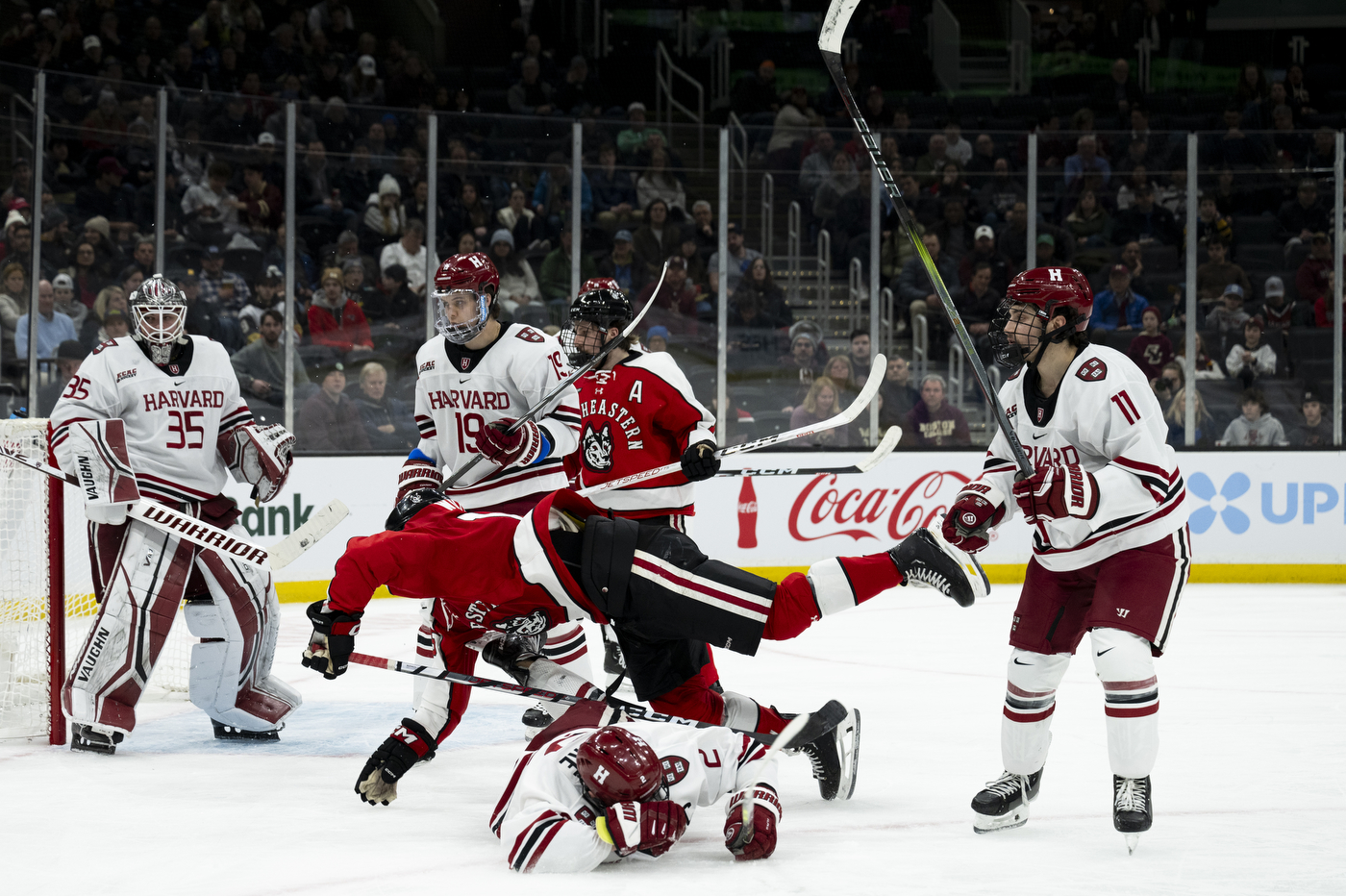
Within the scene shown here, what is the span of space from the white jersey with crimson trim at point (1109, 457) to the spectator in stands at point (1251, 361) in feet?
17.9

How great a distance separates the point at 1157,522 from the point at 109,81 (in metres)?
5.72

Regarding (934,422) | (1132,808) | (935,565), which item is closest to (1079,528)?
(935,565)

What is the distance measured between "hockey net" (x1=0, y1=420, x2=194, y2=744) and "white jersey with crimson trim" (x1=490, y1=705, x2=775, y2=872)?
76.0 inches

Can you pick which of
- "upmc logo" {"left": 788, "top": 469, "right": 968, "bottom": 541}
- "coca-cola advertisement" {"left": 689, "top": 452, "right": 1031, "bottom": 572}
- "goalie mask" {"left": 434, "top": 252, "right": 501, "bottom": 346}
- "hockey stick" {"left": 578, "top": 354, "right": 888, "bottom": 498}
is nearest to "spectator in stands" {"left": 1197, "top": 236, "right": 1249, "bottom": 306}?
"coca-cola advertisement" {"left": 689, "top": 452, "right": 1031, "bottom": 572}

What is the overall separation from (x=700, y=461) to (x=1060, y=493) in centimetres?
89

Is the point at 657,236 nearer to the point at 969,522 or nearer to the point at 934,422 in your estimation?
the point at 934,422

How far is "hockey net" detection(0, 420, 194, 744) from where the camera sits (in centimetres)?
432

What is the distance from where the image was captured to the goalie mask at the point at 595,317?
149 inches

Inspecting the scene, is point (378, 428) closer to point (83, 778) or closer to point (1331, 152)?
point (83, 778)

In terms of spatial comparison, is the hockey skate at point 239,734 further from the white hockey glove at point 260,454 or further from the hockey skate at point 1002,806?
the hockey skate at point 1002,806

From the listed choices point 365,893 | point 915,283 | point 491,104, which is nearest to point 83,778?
point 365,893

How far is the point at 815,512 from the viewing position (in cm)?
777

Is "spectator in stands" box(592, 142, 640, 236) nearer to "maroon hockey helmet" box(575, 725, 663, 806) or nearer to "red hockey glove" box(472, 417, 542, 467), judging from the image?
"red hockey glove" box(472, 417, 542, 467)

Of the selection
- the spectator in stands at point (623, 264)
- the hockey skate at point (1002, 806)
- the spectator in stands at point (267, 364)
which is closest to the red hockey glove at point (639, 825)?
the hockey skate at point (1002, 806)
